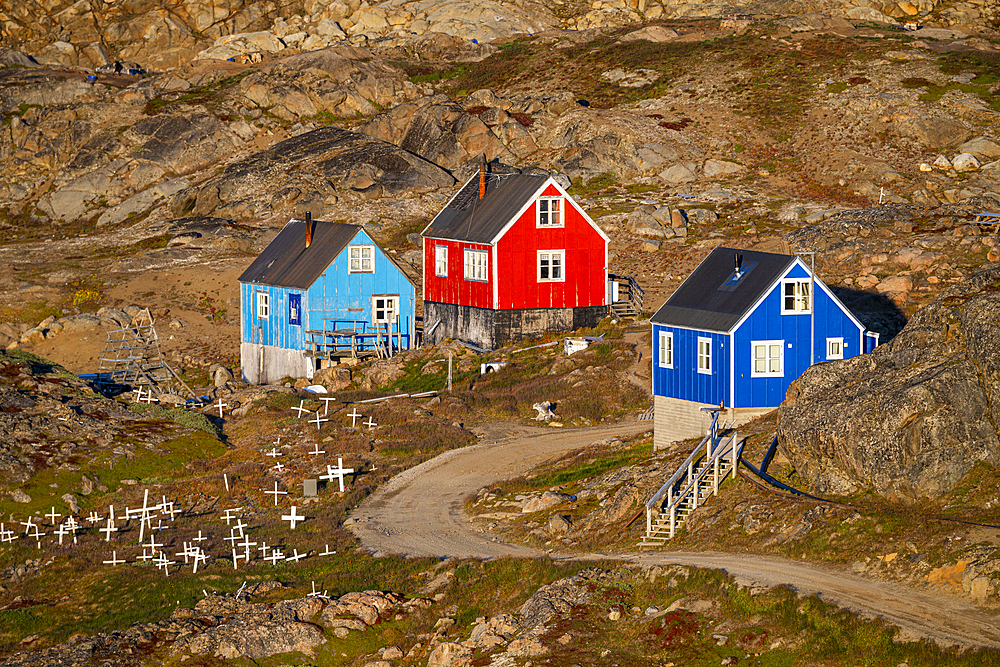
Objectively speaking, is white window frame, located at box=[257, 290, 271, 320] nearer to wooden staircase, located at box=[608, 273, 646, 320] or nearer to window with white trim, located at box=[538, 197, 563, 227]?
window with white trim, located at box=[538, 197, 563, 227]

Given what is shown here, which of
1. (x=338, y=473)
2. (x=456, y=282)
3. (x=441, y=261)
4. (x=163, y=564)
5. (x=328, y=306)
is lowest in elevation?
(x=163, y=564)

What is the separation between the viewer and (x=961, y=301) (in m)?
31.0

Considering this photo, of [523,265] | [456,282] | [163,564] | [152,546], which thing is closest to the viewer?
[163,564]

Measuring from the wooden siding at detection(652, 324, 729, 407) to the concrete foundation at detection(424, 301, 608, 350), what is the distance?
21.0 m

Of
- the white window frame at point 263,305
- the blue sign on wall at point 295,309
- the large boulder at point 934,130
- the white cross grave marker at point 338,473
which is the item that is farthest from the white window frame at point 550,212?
the large boulder at point 934,130

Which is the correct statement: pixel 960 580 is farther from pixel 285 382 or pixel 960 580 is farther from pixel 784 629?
pixel 285 382

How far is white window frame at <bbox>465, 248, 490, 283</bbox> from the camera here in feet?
204

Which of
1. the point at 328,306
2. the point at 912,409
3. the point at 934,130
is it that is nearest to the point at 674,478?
the point at 912,409

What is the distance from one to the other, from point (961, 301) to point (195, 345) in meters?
50.9

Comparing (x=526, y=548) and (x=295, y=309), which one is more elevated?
(x=295, y=309)

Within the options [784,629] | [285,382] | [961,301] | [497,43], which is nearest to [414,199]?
[285,382]

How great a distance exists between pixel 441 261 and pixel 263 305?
10086 millimetres

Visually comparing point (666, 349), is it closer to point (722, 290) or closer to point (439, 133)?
point (722, 290)

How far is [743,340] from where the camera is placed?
127 feet
